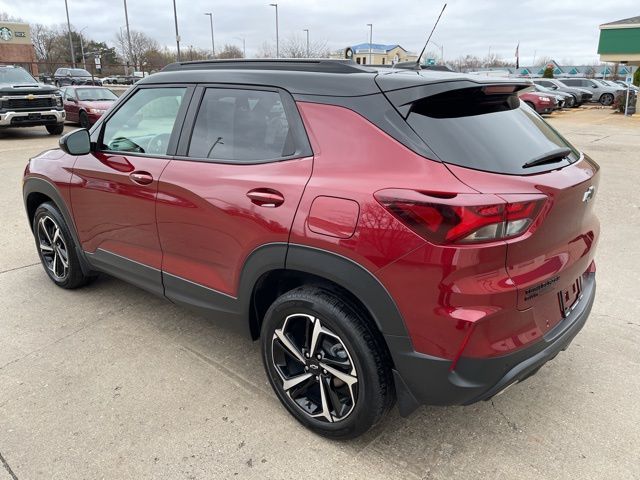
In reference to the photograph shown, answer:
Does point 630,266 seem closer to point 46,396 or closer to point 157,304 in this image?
point 157,304

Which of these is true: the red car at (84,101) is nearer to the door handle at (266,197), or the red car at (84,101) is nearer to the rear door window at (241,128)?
the rear door window at (241,128)

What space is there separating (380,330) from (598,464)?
3.99 feet

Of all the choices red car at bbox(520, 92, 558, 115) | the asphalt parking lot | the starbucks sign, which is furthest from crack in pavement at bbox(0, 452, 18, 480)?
the starbucks sign

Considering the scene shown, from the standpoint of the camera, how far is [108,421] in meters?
2.66

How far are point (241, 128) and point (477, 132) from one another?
1234 millimetres

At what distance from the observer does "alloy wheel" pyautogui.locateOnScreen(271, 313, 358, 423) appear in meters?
2.35

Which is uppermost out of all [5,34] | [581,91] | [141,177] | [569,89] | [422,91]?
[5,34]

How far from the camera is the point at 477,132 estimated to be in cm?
220

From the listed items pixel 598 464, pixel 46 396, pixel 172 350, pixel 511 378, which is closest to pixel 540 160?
pixel 511 378

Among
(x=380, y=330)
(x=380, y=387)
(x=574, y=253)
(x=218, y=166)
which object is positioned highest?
(x=218, y=166)

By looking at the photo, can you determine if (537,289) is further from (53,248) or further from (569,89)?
(569,89)

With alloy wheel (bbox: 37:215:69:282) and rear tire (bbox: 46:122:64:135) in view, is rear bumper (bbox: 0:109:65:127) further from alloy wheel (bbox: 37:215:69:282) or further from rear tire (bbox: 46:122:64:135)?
alloy wheel (bbox: 37:215:69:282)

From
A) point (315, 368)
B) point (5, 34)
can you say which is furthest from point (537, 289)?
point (5, 34)

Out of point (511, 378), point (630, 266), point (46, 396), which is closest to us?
point (511, 378)
